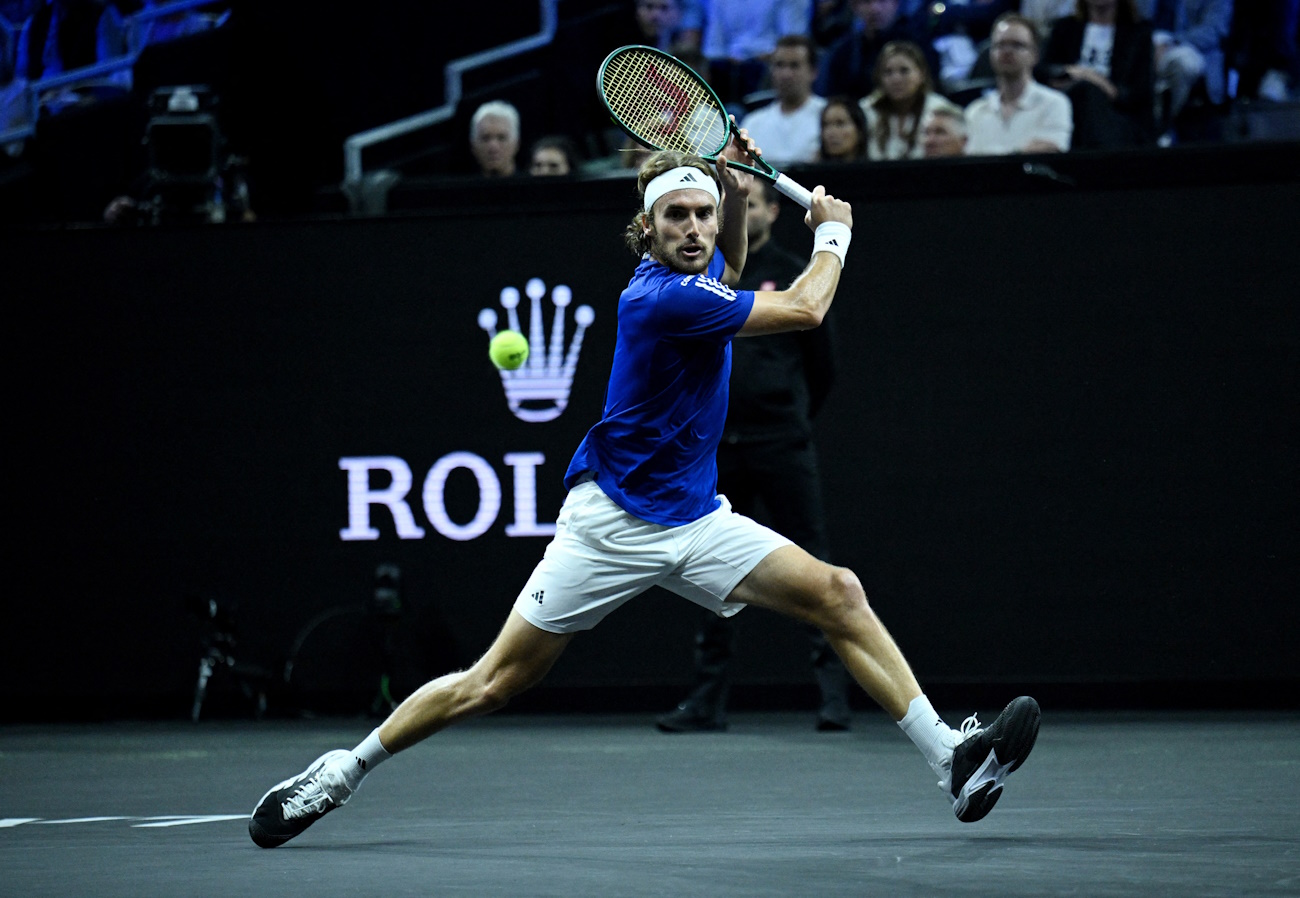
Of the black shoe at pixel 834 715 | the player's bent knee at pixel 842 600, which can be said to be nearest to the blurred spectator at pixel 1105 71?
the black shoe at pixel 834 715

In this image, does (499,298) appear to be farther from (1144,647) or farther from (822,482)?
(1144,647)

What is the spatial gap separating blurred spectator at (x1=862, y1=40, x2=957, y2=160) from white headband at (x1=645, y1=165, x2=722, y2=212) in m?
4.36

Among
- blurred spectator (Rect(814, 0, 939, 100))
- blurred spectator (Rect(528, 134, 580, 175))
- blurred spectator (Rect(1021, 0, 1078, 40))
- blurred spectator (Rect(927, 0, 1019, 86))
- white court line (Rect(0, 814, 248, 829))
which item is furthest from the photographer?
blurred spectator (Rect(927, 0, 1019, 86))

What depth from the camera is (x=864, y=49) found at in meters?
10.7

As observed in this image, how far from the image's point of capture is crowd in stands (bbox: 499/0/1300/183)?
9219 millimetres

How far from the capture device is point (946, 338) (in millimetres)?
8570

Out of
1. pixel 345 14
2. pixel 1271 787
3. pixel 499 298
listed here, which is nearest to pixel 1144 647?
pixel 1271 787

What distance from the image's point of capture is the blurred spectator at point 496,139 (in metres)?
10.1

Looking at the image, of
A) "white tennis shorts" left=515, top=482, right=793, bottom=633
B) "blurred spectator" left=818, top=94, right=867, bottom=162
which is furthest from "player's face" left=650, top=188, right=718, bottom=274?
"blurred spectator" left=818, top=94, right=867, bottom=162

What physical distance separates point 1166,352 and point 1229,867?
4.45 metres

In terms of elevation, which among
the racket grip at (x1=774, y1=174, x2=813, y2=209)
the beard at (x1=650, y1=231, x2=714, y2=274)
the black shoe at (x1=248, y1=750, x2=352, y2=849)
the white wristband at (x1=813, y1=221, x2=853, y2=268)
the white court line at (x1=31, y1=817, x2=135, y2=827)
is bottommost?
the white court line at (x1=31, y1=817, x2=135, y2=827)

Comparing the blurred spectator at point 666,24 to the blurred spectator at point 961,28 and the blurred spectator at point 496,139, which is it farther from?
the blurred spectator at point 961,28

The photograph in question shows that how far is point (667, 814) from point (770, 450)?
2638mm

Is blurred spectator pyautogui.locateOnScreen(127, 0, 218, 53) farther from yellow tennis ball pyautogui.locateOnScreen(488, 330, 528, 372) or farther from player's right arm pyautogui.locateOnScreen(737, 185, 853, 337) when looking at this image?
player's right arm pyautogui.locateOnScreen(737, 185, 853, 337)
